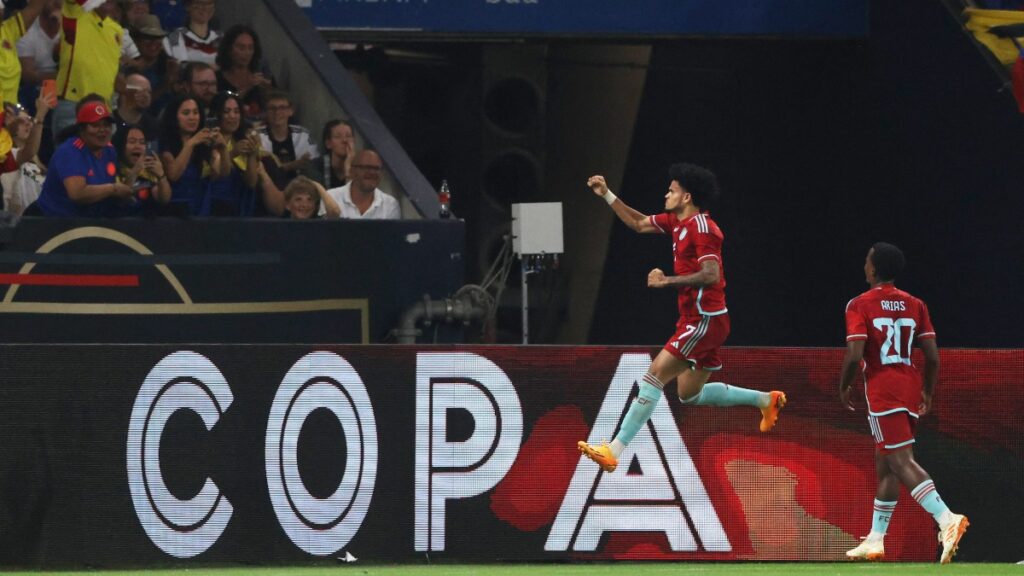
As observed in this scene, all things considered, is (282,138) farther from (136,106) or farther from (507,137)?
(507,137)

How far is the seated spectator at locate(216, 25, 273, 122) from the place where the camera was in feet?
51.3

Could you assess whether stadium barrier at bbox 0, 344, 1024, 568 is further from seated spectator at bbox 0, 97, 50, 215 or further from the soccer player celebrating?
seated spectator at bbox 0, 97, 50, 215

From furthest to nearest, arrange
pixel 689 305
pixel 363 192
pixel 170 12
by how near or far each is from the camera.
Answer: pixel 170 12 → pixel 363 192 → pixel 689 305

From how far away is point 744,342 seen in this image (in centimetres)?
2105

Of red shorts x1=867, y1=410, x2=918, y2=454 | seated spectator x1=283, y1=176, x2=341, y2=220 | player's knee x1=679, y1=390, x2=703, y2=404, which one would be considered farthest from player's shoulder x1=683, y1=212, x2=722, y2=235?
seated spectator x1=283, y1=176, x2=341, y2=220

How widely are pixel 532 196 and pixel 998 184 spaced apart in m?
5.52

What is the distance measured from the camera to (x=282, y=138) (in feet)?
50.7

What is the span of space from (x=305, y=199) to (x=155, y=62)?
6.75ft

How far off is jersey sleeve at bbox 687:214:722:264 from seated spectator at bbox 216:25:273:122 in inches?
221

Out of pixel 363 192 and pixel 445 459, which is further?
pixel 363 192

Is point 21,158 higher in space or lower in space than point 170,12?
lower

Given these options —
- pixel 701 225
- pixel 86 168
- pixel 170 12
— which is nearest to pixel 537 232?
pixel 170 12

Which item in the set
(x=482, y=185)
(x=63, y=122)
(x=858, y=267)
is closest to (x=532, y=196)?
(x=482, y=185)

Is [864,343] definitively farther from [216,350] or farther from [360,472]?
[216,350]
